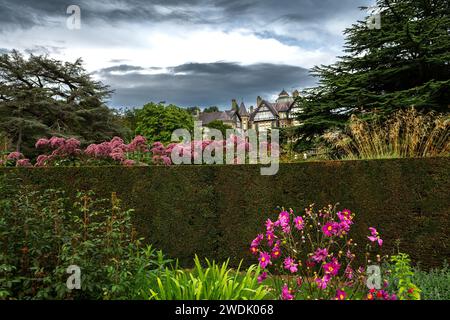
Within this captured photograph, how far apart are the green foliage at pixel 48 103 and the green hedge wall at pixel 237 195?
67.6 feet

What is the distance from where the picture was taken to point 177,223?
20.6ft

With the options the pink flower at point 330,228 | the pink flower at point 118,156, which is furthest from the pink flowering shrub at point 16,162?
the pink flower at point 330,228

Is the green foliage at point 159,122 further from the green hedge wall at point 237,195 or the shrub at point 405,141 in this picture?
the green hedge wall at point 237,195

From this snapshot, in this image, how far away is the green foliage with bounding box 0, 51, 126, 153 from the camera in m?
25.8

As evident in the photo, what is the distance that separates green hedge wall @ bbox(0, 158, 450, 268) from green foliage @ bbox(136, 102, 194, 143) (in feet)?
107

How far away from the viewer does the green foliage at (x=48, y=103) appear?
25797 millimetres

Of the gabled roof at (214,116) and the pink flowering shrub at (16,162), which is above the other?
the gabled roof at (214,116)

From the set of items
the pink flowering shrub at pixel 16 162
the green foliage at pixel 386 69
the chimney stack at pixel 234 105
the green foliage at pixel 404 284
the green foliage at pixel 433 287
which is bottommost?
the green foliage at pixel 433 287

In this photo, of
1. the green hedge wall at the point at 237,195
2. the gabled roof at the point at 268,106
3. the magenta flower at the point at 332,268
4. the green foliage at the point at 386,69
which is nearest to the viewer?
the magenta flower at the point at 332,268

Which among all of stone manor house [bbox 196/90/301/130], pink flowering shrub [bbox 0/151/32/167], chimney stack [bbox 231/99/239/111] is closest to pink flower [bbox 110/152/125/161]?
pink flowering shrub [bbox 0/151/32/167]

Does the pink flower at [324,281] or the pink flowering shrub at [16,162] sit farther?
the pink flowering shrub at [16,162]

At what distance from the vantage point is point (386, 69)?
13273 millimetres

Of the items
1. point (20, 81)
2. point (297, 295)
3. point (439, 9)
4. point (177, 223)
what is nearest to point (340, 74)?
point (439, 9)

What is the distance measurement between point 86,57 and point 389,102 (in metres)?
23.8
